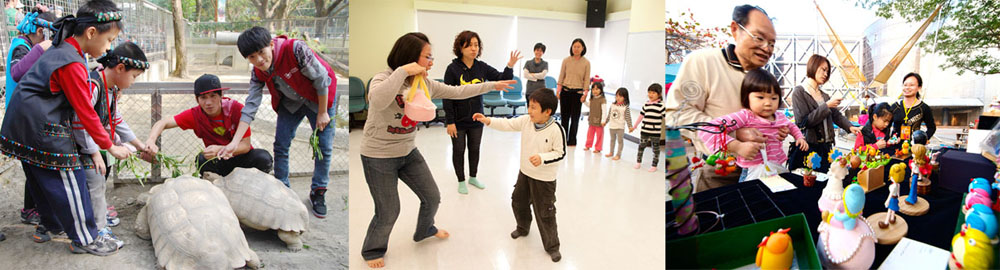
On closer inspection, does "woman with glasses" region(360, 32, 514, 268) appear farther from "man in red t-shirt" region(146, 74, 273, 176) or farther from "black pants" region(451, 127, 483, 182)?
"man in red t-shirt" region(146, 74, 273, 176)

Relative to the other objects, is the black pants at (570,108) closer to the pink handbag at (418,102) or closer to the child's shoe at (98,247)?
the pink handbag at (418,102)

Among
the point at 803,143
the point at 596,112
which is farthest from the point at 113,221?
the point at 596,112

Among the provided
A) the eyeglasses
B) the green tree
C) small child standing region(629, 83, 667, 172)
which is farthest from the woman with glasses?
small child standing region(629, 83, 667, 172)

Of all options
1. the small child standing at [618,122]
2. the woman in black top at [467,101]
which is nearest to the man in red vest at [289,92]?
the woman in black top at [467,101]

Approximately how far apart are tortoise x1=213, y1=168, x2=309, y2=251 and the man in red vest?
7 centimetres

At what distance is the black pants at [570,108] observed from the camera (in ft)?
9.25

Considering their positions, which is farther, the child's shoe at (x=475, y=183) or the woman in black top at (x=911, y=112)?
the child's shoe at (x=475, y=183)

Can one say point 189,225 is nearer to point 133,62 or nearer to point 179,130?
point 179,130

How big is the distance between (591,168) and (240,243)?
6.75ft

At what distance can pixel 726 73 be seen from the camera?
1.46 meters

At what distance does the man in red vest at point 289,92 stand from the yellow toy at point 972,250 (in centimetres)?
209

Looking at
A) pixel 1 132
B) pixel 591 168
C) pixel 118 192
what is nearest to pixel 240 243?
pixel 118 192

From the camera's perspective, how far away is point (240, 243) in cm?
202

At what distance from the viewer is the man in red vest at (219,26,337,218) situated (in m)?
1.98
